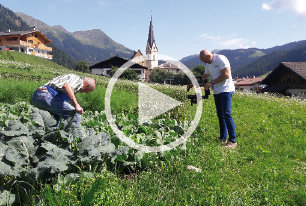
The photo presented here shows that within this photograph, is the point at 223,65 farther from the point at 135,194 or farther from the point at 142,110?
the point at 142,110

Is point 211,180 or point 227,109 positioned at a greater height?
point 227,109

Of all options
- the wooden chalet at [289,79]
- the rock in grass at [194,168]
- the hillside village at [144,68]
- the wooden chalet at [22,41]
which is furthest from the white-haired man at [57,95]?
the wooden chalet at [22,41]

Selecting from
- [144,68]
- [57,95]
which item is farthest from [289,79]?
[57,95]

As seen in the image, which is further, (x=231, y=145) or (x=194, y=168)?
(x=231, y=145)

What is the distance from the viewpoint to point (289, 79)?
140 feet

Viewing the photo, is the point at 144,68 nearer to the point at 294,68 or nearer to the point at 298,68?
the point at 294,68

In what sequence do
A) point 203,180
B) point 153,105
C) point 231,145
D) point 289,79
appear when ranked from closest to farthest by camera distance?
1. point 203,180
2. point 231,145
3. point 153,105
4. point 289,79

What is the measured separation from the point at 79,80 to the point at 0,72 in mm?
15265

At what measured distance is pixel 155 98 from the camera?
9.20m

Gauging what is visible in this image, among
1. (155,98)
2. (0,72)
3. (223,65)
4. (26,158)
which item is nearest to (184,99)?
(155,98)

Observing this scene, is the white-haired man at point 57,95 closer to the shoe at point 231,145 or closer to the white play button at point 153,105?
the shoe at point 231,145

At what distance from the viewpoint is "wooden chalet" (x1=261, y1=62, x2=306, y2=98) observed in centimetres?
3962

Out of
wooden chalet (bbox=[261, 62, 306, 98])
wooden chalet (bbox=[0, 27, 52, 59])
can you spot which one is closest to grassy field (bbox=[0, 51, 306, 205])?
wooden chalet (bbox=[261, 62, 306, 98])

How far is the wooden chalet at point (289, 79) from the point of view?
130 feet
